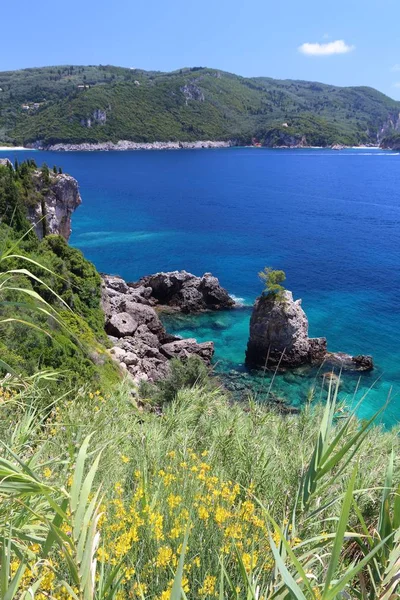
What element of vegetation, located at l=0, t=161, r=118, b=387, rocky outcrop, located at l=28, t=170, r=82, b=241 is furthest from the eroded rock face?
rocky outcrop, located at l=28, t=170, r=82, b=241

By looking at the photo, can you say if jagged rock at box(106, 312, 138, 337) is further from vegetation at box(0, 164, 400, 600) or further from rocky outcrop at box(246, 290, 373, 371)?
vegetation at box(0, 164, 400, 600)

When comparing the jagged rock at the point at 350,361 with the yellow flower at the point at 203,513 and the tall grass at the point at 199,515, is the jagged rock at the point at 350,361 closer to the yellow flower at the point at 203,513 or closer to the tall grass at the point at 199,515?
the tall grass at the point at 199,515

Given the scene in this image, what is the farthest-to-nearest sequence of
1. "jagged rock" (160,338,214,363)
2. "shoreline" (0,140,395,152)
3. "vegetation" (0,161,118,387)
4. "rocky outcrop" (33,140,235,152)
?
1. "rocky outcrop" (33,140,235,152)
2. "shoreline" (0,140,395,152)
3. "jagged rock" (160,338,214,363)
4. "vegetation" (0,161,118,387)

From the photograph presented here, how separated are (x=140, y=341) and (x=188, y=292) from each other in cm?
899

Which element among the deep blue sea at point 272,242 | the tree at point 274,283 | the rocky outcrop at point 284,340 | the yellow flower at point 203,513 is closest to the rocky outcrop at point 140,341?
the deep blue sea at point 272,242

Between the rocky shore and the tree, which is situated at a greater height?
the tree

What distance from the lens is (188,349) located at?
29.2 meters

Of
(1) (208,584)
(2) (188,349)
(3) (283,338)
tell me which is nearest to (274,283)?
(3) (283,338)

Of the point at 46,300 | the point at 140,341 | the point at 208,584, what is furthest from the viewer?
the point at 140,341

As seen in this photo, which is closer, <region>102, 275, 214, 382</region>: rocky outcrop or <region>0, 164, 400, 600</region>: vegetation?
<region>0, 164, 400, 600</region>: vegetation

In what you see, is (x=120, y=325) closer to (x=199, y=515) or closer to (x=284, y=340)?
(x=284, y=340)

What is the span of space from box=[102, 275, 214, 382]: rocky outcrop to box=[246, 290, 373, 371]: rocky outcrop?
3529 mm

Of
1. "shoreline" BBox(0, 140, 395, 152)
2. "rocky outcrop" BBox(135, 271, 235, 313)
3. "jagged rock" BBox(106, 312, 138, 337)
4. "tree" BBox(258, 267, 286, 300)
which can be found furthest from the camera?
"shoreline" BBox(0, 140, 395, 152)

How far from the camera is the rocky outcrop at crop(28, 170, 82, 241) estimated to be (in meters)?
35.0
